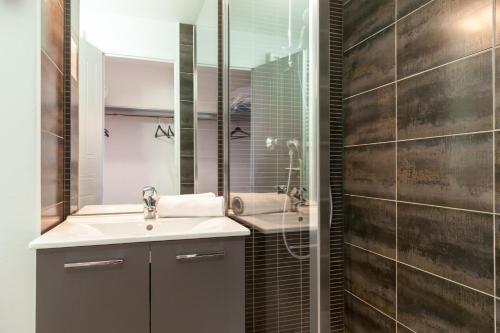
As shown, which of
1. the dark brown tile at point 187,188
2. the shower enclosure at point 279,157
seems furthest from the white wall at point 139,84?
the dark brown tile at point 187,188

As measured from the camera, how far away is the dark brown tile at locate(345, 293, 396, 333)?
153cm

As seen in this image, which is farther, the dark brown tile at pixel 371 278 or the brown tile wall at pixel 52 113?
the dark brown tile at pixel 371 278

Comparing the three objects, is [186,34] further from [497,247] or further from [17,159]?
[497,247]

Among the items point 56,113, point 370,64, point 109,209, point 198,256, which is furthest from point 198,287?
point 370,64

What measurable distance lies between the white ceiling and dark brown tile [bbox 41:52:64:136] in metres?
0.46

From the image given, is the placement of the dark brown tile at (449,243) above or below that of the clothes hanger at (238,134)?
below

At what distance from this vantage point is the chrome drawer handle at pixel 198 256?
1326 mm

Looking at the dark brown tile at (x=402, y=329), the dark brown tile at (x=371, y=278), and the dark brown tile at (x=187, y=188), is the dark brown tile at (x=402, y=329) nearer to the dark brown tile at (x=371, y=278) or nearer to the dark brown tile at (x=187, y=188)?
the dark brown tile at (x=371, y=278)

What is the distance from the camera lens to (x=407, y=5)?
54.8 inches

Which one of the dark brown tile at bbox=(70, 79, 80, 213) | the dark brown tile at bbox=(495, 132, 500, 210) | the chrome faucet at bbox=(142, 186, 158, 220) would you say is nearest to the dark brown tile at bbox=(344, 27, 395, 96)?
the dark brown tile at bbox=(495, 132, 500, 210)

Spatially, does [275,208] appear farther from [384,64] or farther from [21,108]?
[21,108]

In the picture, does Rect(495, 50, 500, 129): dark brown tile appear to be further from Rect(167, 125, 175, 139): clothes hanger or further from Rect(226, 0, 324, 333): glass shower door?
Rect(167, 125, 175, 139): clothes hanger

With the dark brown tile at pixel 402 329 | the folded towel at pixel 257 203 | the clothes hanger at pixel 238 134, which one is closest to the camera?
the folded towel at pixel 257 203

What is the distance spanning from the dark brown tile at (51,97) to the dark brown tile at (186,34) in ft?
2.30
